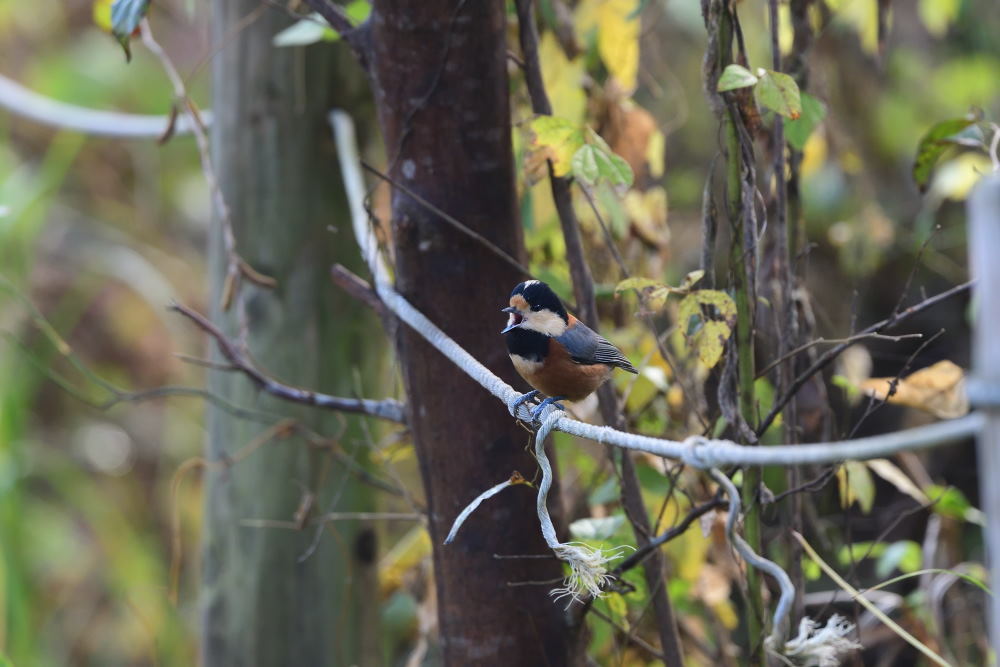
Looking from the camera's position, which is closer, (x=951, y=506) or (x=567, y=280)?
(x=567, y=280)

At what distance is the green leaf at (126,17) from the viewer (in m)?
1.30

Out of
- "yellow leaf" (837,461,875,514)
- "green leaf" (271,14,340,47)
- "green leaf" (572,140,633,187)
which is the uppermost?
"green leaf" (271,14,340,47)

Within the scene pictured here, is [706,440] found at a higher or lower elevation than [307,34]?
lower

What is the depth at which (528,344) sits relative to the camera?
1315 mm

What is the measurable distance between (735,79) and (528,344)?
438 millimetres

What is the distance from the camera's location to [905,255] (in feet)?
12.4

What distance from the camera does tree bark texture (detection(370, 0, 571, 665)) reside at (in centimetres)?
128

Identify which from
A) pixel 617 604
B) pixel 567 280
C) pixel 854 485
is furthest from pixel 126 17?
pixel 854 485

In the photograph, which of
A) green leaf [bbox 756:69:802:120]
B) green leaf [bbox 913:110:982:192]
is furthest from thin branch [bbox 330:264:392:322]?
green leaf [bbox 913:110:982:192]

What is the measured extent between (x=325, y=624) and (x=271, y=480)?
1.02ft

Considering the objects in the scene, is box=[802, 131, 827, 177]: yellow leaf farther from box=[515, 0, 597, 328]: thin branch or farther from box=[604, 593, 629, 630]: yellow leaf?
box=[604, 593, 629, 630]: yellow leaf

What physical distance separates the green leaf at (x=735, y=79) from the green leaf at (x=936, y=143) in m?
0.45

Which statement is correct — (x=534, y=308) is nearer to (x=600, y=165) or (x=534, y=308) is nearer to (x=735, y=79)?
(x=600, y=165)


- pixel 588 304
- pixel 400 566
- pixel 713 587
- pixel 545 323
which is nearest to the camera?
pixel 545 323
